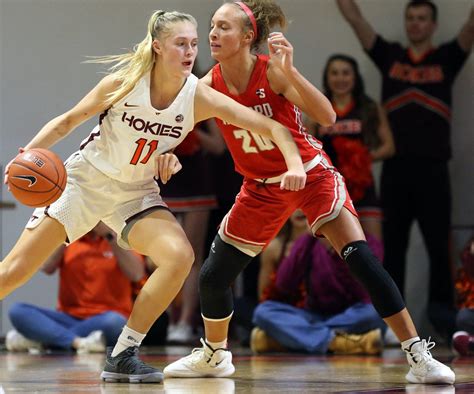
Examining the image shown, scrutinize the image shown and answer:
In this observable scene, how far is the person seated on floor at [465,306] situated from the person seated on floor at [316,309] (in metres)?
0.51

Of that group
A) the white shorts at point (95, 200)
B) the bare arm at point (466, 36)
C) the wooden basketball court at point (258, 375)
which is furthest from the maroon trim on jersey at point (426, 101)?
the white shorts at point (95, 200)

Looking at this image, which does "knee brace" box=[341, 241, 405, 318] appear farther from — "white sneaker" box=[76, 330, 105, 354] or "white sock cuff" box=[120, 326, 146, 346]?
"white sneaker" box=[76, 330, 105, 354]

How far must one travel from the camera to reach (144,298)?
15.1 ft

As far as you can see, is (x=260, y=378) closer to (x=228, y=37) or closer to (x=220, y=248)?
(x=220, y=248)

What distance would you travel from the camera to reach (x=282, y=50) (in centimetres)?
450

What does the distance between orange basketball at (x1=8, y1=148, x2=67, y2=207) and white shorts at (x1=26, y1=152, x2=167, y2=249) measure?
0.69 ft

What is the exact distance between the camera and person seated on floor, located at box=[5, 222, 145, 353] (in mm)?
6844

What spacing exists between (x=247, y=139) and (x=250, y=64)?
0.35 m

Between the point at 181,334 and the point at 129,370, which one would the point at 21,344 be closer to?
the point at 181,334

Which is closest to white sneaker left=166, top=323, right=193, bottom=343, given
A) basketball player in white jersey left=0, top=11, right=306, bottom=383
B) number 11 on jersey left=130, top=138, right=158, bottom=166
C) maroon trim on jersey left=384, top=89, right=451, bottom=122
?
maroon trim on jersey left=384, top=89, right=451, bottom=122

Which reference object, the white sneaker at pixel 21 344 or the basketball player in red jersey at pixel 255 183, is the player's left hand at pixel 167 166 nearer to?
the basketball player in red jersey at pixel 255 183

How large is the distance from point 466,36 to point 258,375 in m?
3.63

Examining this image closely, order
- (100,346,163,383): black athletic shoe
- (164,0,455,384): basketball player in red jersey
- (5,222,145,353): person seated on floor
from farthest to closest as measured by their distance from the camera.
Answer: (5,222,145,353): person seated on floor → (164,0,455,384): basketball player in red jersey → (100,346,163,383): black athletic shoe

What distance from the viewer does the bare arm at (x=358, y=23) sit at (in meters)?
7.71
